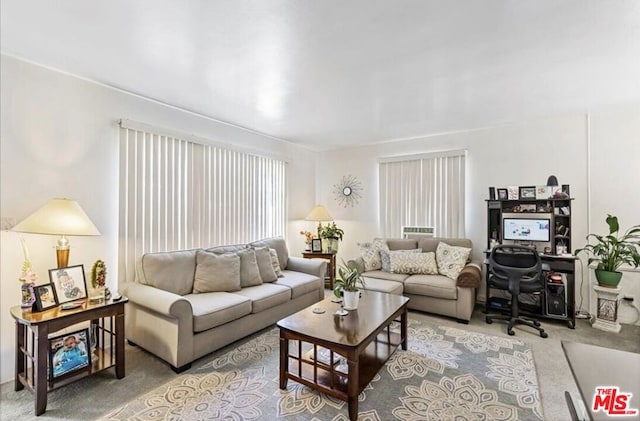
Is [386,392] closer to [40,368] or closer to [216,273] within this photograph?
[216,273]

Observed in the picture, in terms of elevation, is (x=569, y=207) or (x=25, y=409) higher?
(x=569, y=207)

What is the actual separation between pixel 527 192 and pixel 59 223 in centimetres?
477

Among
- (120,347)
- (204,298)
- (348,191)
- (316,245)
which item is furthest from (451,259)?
(120,347)

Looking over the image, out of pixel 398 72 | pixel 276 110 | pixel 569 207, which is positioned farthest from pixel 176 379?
pixel 569 207

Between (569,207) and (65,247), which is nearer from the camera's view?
(65,247)

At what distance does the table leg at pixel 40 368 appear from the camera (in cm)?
197

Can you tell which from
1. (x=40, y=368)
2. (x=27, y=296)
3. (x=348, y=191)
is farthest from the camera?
(x=348, y=191)

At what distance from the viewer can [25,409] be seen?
2.03 m

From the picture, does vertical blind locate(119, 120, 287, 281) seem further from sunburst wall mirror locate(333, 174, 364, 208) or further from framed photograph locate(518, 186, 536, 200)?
framed photograph locate(518, 186, 536, 200)

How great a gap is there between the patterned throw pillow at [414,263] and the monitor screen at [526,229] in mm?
959

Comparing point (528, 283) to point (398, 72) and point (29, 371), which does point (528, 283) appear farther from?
point (29, 371)

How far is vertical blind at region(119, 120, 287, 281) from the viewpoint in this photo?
308 cm

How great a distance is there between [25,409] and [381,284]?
128 inches

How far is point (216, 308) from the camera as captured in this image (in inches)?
107
